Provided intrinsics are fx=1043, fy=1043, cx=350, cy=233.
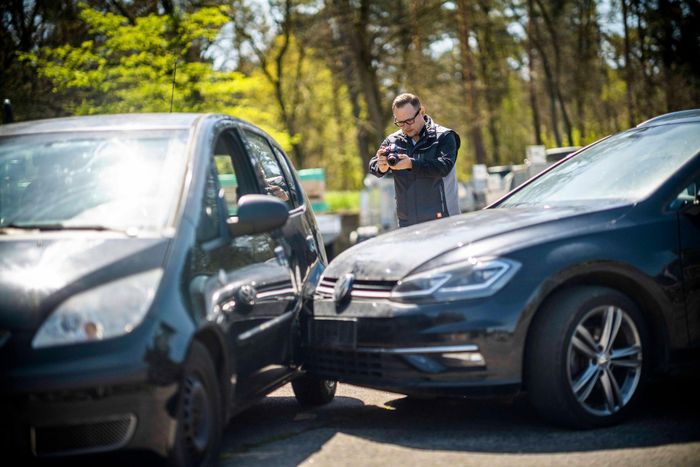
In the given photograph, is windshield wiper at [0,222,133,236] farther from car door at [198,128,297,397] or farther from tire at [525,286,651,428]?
tire at [525,286,651,428]

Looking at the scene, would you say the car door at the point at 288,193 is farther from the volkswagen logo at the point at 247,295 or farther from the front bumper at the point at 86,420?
the front bumper at the point at 86,420

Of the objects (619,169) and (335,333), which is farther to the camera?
(619,169)

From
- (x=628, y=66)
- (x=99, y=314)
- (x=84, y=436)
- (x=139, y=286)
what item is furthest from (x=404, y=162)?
(x=628, y=66)

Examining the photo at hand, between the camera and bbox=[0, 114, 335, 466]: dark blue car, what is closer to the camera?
bbox=[0, 114, 335, 466]: dark blue car

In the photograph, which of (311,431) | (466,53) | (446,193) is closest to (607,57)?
(466,53)

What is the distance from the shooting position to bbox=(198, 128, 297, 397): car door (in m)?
4.72

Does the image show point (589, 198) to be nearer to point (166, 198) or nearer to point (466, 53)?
point (166, 198)

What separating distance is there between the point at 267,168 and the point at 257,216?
1.31m

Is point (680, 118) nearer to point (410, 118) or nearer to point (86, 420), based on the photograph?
point (410, 118)

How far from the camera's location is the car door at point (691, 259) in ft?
18.1

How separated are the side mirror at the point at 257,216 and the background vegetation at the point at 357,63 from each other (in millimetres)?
7797

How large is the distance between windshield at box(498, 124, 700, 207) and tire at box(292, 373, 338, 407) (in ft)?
5.46

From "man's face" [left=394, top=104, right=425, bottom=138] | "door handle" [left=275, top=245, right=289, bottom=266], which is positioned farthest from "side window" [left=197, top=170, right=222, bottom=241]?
"man's face" [left=394, top=104, right=425, bottom=138]

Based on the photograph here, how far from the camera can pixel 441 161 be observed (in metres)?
7.40
